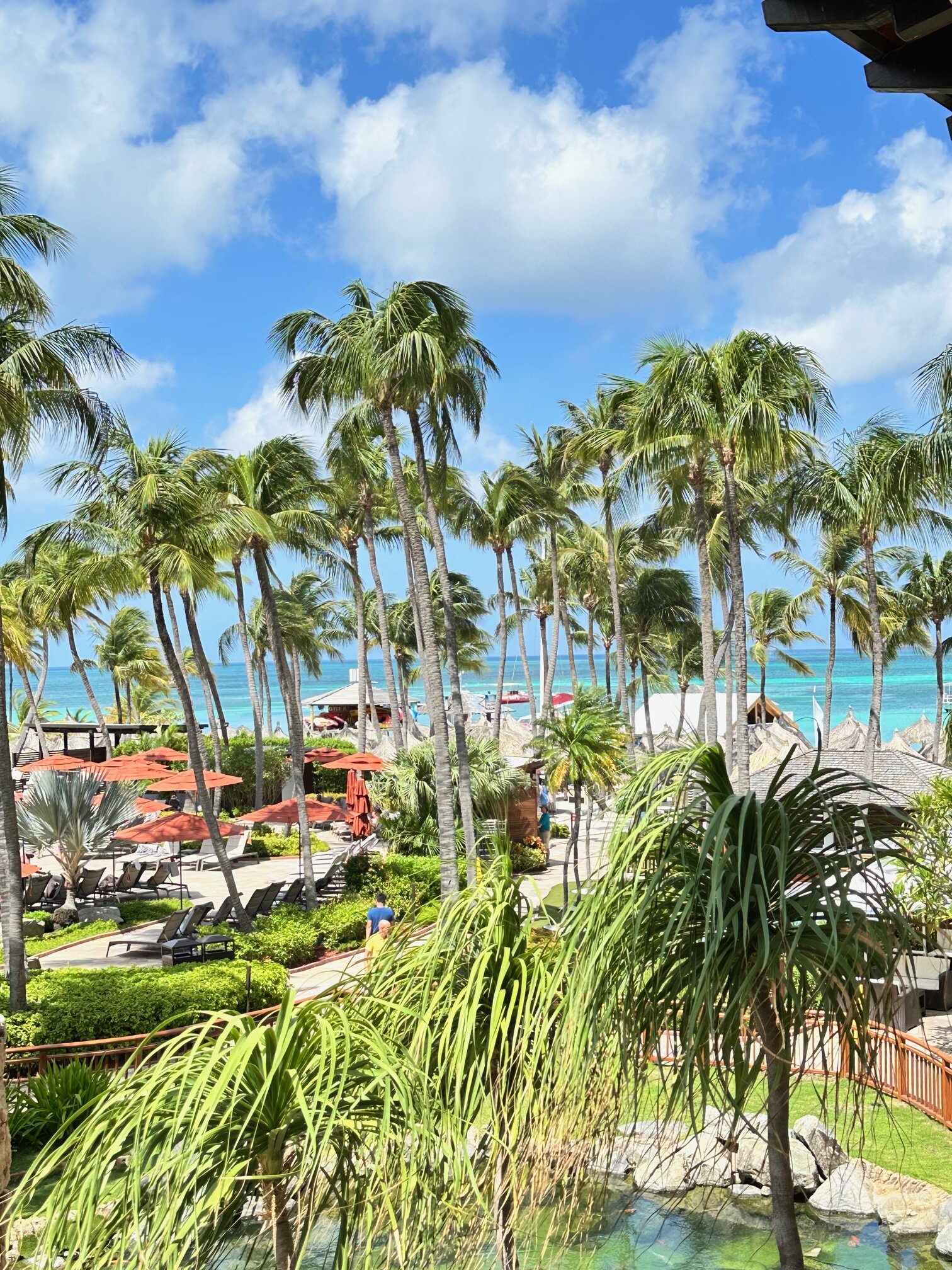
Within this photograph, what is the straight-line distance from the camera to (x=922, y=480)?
844 inches

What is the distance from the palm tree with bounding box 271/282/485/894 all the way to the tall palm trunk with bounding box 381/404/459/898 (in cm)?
2

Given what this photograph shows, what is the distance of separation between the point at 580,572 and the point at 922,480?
97.3ft

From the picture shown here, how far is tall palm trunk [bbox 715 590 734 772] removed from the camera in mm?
32094

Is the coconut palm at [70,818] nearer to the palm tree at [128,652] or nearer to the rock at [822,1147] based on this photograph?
the rock at [822,1147]

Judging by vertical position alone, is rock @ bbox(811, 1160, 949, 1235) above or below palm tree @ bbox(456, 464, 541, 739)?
A: below

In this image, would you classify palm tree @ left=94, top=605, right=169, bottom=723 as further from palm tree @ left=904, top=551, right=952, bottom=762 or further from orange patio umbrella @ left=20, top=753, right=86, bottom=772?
palm tree @ left=904, top=551, right=952, bottom=762

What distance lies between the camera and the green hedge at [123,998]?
13406 mm

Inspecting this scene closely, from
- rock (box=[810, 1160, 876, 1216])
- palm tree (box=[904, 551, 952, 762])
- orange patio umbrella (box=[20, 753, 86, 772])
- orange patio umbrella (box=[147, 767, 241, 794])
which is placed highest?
palm tree (box=[904, 551, 952, 762])

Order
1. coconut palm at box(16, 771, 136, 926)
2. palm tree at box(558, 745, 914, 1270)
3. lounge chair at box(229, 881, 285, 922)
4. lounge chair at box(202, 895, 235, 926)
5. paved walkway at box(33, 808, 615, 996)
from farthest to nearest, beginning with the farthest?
1. coconut palm at box(16, 771, 136, 926)
2. lounge chair at box(229, 881, 285, 922)
3. lounge chair at box(202, 895, 235, 926)
4. paved walkway at box(33, 808, 615, 996)
5. palm tree at box(558, 745, 914, 1270)

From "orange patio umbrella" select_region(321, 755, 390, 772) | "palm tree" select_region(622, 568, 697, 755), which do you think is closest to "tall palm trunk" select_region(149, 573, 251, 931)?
"orange patio umbrella" select_region(321, 755, 390, 772)

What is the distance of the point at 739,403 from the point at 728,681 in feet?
48.9

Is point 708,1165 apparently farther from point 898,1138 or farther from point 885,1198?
point 898,1138

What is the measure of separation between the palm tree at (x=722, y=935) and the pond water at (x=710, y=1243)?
12.2 ft

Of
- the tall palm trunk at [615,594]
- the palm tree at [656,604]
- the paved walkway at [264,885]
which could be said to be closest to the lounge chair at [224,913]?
the paved walkway at [264,885]
